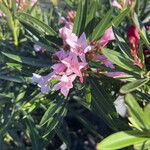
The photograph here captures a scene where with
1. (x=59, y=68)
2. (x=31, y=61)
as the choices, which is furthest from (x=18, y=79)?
(x=59, y=68)

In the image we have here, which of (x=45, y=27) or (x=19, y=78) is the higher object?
(x=45, y=27)

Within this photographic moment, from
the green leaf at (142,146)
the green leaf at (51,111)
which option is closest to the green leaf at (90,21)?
the green leaf at (51,111)

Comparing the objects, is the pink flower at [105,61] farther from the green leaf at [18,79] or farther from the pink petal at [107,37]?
the green leaf at [18,79]

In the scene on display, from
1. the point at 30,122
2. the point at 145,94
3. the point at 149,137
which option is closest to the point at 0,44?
the point at 30,122

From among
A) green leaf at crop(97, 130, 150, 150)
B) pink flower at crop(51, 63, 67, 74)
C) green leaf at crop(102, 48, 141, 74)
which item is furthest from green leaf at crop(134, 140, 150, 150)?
pink flower at crop(51, 63, 67, 74)

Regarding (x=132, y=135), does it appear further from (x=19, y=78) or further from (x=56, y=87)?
(x=19, y=78)

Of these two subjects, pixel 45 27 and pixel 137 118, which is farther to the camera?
pixel 45 27

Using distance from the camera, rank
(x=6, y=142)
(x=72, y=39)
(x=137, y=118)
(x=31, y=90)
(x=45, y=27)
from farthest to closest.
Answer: (x=6, y=142), (x=31, y=90), (x=45, y=27), (x=72, y=39), (x=137, y=118)

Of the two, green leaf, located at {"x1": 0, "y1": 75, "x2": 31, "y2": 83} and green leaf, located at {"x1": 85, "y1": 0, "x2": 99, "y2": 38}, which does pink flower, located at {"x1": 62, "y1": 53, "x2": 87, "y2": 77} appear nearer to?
green leaf, located at {"x1": 85, "y1": 0, "x2": 99, "y2": 38}
